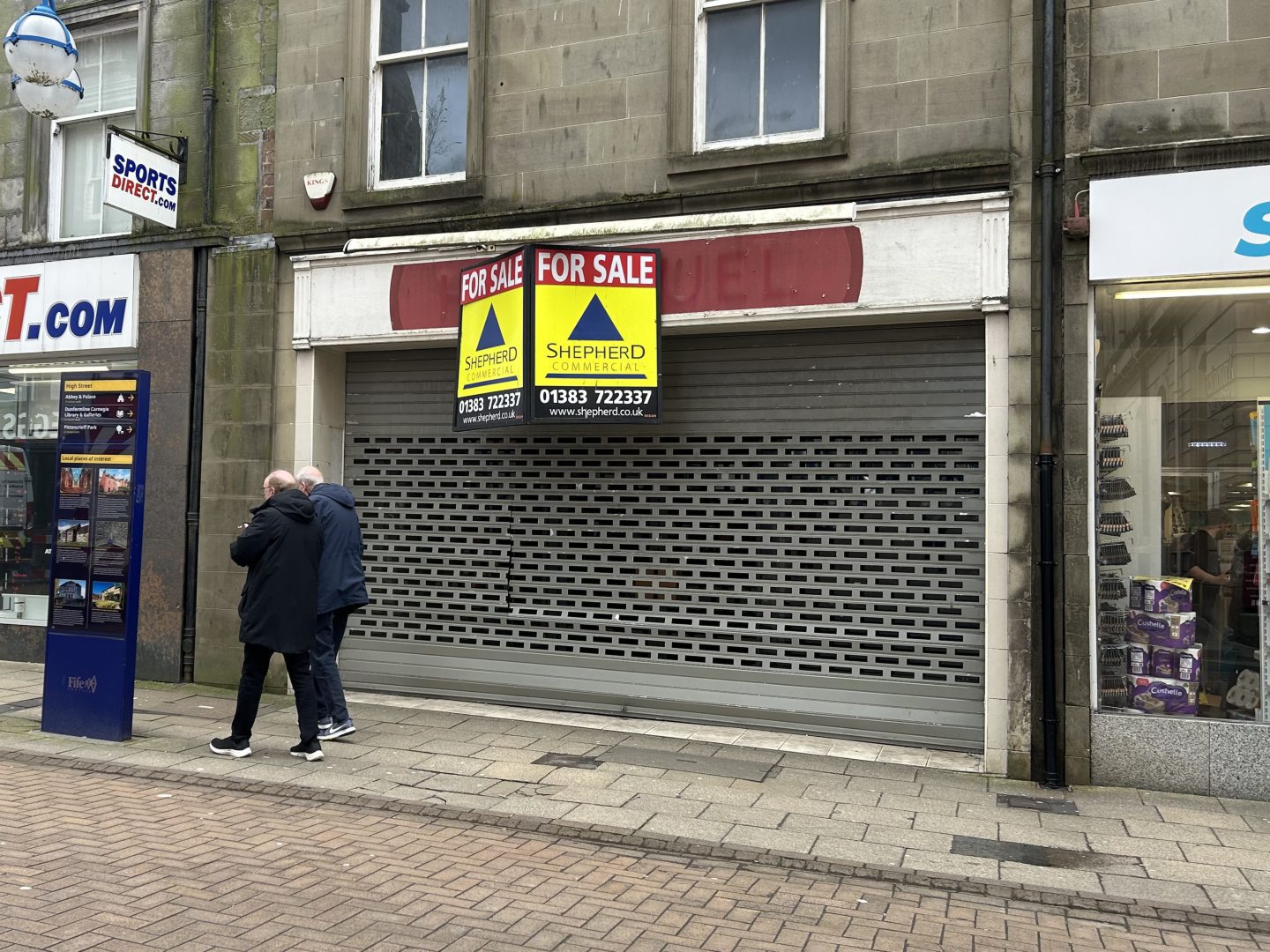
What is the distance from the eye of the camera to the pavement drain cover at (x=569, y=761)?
7.52 meters

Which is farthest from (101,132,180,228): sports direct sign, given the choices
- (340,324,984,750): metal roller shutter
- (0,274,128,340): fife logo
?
(340,324,984,750): metal roller shutter

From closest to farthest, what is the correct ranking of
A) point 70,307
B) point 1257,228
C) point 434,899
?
point 434,899 → point 1257,228 → point 70,307

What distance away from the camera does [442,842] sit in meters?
5.78

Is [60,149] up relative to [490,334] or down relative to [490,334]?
up

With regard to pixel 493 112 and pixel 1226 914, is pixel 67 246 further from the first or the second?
pixel 1226 914

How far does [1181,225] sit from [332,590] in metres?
6.43

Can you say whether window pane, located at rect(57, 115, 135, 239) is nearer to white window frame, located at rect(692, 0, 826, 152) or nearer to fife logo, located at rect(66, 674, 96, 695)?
fife logo, located at rect(66, 674, 96, 695)

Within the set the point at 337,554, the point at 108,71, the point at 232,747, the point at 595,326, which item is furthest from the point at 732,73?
the point at 108,71

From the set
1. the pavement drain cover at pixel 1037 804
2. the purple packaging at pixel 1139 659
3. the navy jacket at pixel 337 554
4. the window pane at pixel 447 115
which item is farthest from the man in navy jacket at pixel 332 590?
the purple packaging at pixel 1139 659

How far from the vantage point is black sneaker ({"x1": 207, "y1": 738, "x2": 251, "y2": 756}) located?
24.4 ft

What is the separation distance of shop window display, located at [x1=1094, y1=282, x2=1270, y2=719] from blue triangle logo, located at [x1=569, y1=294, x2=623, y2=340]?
3646 millimetres

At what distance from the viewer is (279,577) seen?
7.35 meters

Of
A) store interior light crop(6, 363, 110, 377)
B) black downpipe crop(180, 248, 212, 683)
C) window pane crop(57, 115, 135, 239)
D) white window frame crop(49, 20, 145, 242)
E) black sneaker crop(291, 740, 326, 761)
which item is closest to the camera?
black sneaker crop(291, 740, 326, 761)

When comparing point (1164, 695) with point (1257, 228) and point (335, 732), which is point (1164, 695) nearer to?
point (1257, 228)
